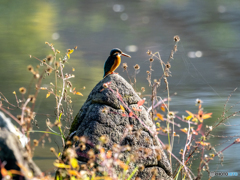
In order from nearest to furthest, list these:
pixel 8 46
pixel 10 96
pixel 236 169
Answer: pixel 236 169, pixel 10 96, pixel 8 46

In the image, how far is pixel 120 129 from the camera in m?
2.08

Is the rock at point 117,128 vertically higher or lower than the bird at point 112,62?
lower

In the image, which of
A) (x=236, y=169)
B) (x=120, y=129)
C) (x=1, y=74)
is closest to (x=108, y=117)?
(x=120, y=129)

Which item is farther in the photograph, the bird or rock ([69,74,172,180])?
the bird

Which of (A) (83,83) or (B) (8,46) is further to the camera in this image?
(B) (8,46)

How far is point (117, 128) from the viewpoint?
6.79 ft

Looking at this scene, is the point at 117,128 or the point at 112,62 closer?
the point at 117,128

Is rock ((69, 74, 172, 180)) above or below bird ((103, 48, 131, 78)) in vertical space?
below

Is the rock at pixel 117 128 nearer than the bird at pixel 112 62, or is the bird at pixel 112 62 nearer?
the rock at pixel 117 128

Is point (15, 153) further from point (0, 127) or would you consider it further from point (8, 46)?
point (8, 46)

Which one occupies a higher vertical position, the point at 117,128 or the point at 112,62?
the point at 112,62

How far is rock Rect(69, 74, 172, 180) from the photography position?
6.66 ft

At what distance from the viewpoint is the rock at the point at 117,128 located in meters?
2.03

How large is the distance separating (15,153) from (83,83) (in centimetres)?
541
